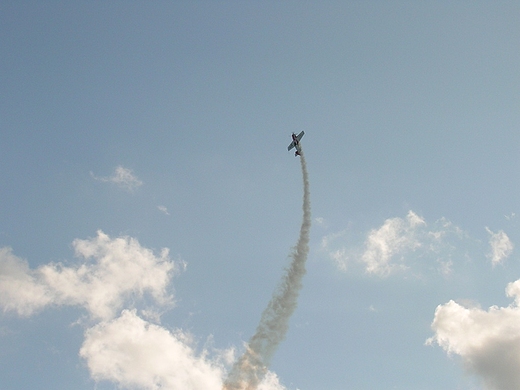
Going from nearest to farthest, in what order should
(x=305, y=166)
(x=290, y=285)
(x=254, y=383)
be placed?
(x=254, y=383)
(x=290, y=285)
(x=305, y=166)

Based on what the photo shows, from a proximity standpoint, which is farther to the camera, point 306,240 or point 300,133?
point 300,133

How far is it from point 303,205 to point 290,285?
82.2 ft

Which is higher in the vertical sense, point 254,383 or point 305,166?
point 305,166

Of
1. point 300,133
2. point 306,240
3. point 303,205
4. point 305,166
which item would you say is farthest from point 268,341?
point 300,133

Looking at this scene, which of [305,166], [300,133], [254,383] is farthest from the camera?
[300,133]

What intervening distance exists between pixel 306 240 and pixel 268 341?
31.5 meters

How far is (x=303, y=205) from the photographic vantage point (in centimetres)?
14575

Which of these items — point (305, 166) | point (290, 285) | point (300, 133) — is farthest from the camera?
point (300, 133)

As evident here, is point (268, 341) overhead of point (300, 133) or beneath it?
beneath

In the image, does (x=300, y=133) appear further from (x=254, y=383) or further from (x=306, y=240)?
(x=254, y=383)

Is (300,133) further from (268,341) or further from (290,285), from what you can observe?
(268,341)

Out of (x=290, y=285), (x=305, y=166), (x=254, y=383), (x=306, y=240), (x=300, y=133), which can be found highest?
(x=300, y=133)

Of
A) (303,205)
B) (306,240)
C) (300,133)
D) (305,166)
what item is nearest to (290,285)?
(306,240)

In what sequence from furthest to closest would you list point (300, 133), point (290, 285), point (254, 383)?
point (300, 133)
point (290, 285)
point (254, 383)
